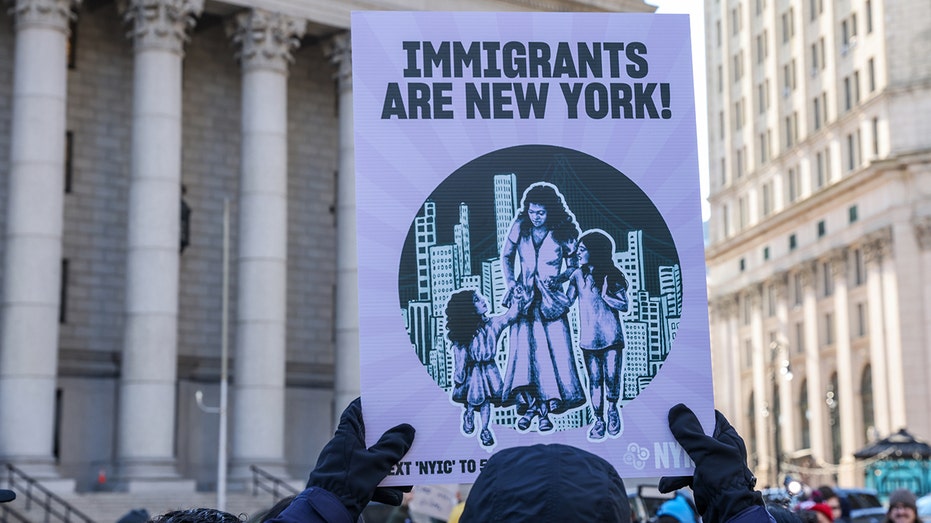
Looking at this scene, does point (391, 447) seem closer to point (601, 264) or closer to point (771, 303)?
point (601, 264)

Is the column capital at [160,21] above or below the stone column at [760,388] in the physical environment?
above

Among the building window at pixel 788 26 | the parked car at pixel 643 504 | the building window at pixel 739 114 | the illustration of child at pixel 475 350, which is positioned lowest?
the parked car at pixel 643 504

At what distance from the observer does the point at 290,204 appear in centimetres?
4266

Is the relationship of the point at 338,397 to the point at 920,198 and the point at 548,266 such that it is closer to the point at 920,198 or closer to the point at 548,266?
the point at 548,266

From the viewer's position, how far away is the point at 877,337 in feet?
253

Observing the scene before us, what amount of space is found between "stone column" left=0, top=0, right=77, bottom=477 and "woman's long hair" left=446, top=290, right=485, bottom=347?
97.0ft

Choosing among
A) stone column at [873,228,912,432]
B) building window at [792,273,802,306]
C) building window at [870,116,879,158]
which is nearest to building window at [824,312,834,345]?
building window at [792,273,802,306]

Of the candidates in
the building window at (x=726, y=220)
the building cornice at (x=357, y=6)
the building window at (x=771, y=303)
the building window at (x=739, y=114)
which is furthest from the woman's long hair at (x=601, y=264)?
the building window at (x=726, y=220)

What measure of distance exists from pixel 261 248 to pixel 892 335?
Answer: 155 feet

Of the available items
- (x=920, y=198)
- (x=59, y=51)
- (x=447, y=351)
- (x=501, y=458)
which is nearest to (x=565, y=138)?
(x=447, y=351)

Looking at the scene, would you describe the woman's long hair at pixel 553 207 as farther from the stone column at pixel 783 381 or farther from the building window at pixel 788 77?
the building window at pixel 788 77

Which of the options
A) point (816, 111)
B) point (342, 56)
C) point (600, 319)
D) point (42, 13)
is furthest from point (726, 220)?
point (600, 319)

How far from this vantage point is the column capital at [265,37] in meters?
38.8

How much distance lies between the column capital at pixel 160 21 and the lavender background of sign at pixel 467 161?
32120 millimetres
